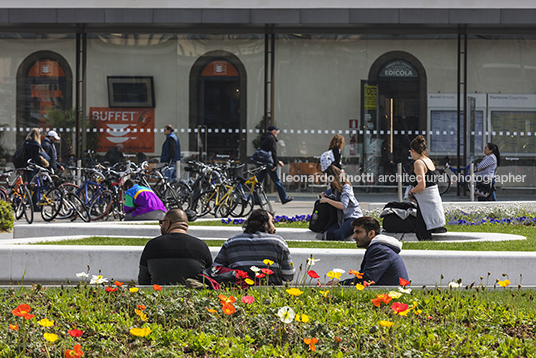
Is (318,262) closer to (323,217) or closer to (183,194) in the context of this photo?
(323,217)

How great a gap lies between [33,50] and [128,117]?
3273 millimetres

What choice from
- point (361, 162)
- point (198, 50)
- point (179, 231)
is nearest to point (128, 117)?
point (198, 50)

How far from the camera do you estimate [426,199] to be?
324 inches

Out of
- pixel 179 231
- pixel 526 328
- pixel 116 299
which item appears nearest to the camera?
pixel 526 328

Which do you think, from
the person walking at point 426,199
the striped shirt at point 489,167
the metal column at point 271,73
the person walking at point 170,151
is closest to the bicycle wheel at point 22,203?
the person walking at point 170,151

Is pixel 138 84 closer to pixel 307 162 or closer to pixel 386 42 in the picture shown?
pixel 307 162

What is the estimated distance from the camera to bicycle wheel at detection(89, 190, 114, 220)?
1221cm

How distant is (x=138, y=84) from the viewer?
18438 mm

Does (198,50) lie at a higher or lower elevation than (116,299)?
higher

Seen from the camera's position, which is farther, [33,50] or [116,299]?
[33,50]

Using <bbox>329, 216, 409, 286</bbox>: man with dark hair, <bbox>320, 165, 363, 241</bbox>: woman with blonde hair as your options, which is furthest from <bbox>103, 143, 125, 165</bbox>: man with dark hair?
<bbox>329, 216, 409, 286</bbox>: man with dark hair

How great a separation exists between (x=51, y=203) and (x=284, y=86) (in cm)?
818

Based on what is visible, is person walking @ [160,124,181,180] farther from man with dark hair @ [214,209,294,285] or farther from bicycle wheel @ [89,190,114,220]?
man with dark hair @ [214,209,294,285]

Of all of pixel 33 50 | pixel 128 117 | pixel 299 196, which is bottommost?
pixel 299 196
